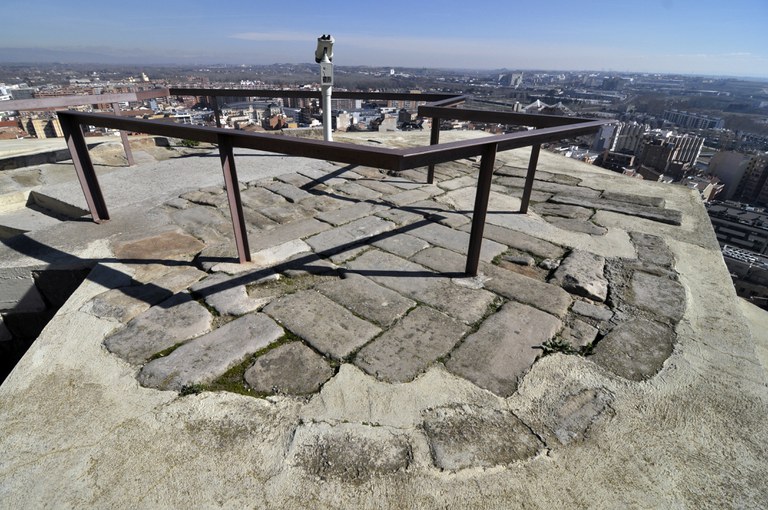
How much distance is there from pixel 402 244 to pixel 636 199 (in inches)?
116

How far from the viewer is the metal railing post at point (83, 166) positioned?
108 inches

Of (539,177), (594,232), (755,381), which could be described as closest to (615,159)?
(539,177)

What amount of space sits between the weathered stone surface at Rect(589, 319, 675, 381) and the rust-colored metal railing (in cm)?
88

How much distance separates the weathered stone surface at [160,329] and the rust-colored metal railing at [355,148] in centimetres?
56

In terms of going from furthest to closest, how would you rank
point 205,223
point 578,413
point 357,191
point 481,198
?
point 357,191 → point 205,223 → point 481,198 → point 578,413

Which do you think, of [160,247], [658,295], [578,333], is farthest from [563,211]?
[160,247]

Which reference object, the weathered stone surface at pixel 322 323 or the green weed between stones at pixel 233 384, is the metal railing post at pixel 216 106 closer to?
the weathered stone surface at pixel 322 323

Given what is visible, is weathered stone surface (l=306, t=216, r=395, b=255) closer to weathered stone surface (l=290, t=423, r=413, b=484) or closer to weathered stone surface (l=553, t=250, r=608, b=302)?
weathered stone surface (l=553, t=250, r=608, b=302)

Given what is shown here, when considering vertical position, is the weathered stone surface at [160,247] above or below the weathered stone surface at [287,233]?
below

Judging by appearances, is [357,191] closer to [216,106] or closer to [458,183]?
[458,183]

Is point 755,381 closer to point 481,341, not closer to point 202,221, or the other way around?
point 481,341

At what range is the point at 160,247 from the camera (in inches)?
108

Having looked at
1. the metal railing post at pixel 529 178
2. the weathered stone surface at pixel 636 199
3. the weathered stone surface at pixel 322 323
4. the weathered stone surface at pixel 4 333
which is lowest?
the weathered stone surface at pixel 4 333

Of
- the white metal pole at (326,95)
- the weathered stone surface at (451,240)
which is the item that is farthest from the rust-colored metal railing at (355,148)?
the white metal pole at (326,95)
